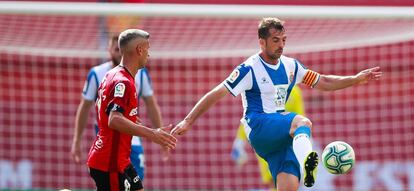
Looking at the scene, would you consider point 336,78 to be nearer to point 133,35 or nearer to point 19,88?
point 133,35

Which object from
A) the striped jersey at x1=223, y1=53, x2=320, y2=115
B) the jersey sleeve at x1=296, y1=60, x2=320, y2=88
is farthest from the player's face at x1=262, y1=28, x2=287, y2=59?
the jersey sleeve at x1=296, y1=60, x2=320, y2=88

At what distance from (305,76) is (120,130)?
79.7 inches

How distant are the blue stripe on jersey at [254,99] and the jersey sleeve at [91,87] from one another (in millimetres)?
1908

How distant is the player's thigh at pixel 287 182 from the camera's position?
786 cm

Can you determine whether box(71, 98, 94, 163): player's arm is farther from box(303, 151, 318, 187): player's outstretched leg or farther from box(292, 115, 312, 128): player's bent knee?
box(303, 151, 318, 187): player's outstretched leg

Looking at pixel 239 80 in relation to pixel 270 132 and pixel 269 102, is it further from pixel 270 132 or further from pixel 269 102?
pixel 270 132

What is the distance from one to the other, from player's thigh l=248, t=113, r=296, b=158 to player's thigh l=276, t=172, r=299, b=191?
0.23 meters

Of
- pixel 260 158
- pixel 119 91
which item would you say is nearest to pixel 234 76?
pixel 119 91

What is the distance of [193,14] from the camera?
1019 cm

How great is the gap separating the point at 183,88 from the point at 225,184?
170 centimetres

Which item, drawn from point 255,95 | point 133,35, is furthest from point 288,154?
point 133,35

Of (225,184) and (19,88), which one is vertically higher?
(19,88)

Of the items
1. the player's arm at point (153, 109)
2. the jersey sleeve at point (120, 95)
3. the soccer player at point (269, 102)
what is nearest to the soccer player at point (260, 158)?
the player's arm at point (153, 109)

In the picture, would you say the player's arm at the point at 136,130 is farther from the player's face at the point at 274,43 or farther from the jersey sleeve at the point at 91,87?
the jersey sleeve at the point at 91,87
